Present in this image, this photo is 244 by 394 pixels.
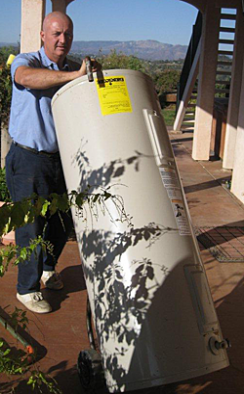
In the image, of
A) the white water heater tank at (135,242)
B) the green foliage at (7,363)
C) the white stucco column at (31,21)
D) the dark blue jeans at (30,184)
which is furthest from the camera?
the white stucco column at (31,21)

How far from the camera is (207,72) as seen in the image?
9.08 m

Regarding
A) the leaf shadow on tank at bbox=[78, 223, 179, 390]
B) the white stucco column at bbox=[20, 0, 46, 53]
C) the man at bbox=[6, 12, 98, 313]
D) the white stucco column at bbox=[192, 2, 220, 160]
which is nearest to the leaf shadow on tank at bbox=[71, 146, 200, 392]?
the leaf shadow on tank at bbox=[78, 223, 179, 390]

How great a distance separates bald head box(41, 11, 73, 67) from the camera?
3.44m

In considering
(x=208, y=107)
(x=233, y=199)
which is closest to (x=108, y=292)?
(x=233, y=199)

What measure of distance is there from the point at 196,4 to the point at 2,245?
602 cm

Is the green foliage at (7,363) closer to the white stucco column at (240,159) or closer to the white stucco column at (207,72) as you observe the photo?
the white stucco column at (240,159)

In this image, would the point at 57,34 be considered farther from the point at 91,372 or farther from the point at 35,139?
the point at 91,372

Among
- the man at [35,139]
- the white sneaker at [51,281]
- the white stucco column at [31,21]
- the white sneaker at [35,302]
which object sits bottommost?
the white sneaker at [51,281]

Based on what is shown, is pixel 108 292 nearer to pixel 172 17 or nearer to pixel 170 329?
pixel 170 329

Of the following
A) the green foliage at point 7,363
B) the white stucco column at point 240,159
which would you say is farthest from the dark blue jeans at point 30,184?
the white stucco column at point 240,159

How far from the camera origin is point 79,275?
4.49 m

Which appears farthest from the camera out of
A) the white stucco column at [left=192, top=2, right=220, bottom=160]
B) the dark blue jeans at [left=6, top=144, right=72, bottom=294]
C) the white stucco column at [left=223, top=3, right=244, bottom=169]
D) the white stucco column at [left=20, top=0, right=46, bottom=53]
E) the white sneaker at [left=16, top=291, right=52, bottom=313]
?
the white stucco column at [left=192, top=2, right=220, bottom=160]

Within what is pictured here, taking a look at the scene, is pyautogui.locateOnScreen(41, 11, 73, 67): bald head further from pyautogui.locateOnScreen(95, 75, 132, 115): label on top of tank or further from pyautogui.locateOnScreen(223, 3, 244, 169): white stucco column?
pyautogui.locateOnScreen(223, 3, 244, 169): white stucco column

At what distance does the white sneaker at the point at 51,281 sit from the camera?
4.14m
